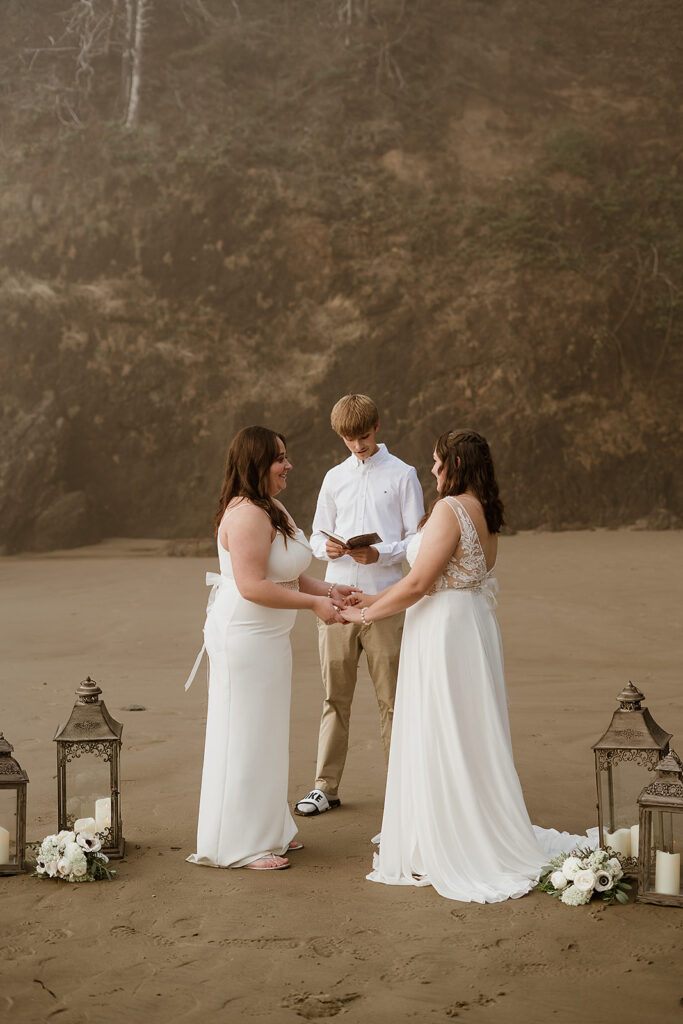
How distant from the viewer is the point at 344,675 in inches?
191

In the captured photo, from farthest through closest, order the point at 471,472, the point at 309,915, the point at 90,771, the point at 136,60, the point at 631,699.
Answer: the point at 136,60
the point at 90,771
the point at 471,472
the point at 631,699
the point at 309,915

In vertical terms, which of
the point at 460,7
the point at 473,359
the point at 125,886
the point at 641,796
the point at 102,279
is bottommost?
the point at 125,886

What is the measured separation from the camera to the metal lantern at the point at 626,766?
3.85 metres

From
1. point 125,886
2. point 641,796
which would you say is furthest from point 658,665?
point 125,886

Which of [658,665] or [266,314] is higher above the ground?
[266,314]

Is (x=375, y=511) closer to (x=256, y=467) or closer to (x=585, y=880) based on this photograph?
(x=256, y=467)

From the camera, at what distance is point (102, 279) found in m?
17.8

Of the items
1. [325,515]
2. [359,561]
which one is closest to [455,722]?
[359,561]

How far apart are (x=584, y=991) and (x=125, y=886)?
1.70 m

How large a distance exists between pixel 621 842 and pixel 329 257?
15.2 meters

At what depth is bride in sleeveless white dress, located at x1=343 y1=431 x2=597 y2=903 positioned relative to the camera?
12.8 ft

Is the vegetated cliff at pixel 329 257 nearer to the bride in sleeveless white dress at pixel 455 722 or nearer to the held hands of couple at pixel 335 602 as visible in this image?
the held hands of couple at pixel 335 602

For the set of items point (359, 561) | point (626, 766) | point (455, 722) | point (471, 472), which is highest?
point (471, 472)

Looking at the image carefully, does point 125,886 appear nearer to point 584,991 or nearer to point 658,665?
point 584,991
